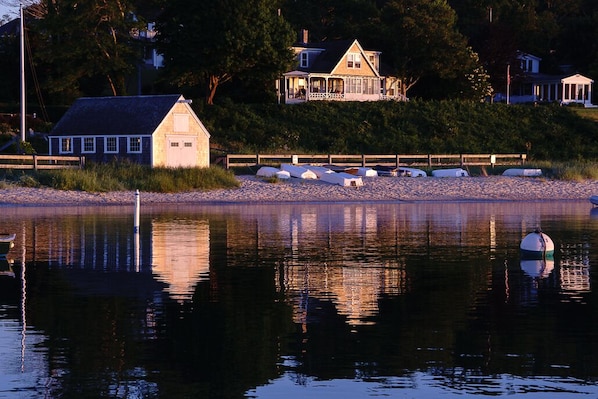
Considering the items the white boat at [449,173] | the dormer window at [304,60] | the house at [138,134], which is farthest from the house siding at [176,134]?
the dormer window at [304,60]

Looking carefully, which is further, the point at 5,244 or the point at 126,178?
the point at 126,178

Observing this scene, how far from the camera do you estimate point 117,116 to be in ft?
228

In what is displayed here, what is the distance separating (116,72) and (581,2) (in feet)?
228

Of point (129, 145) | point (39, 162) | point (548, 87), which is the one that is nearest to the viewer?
point (39, 162)

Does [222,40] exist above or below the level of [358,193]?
above

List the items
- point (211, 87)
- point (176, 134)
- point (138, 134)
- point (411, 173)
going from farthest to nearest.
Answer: point (211, 87), point (176, 134), point (138, 134), point (411, 173)

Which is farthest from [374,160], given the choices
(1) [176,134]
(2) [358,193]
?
(2) [358,193]

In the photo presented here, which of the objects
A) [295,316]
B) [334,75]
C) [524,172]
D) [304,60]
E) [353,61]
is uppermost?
[304,60]

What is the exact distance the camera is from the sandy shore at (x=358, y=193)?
51.8 meters

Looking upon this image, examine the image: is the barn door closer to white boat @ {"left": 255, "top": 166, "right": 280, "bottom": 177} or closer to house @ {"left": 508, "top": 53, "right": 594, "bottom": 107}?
white boat @ {"left": 255, "top": 166, "right": 280, "bottom": 177}

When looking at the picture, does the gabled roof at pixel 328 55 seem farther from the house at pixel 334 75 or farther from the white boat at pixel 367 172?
the white boat at pixel 367 172

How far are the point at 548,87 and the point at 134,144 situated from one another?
66.2 meters

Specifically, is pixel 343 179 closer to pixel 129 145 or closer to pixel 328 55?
pixel 129 145

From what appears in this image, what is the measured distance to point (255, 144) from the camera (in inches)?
3415
